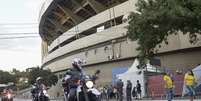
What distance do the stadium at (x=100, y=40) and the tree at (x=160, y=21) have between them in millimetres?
5513

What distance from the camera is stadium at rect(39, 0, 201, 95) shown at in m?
47.2

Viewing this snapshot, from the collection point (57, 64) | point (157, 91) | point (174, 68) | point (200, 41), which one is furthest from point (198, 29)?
point (57, 64)

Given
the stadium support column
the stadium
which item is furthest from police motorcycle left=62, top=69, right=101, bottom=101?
→ the stadium support column

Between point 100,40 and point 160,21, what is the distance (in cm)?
3122

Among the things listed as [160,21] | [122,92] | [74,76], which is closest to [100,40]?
[122,92]

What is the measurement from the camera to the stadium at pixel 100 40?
47.2 metres

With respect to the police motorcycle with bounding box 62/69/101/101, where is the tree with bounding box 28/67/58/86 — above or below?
above

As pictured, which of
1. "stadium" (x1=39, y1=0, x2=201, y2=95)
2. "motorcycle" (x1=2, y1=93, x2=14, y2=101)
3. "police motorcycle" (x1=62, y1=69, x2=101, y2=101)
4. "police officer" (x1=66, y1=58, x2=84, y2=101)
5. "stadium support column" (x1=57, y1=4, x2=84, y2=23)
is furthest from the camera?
"stadium support column" (x1=57, y1=4, x2=84, y2=23)

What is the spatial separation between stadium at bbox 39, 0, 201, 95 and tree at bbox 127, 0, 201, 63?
5.51m

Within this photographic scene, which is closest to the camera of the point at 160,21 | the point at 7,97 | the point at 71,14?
the point at 7,97

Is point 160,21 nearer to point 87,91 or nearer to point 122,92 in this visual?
point 122,92

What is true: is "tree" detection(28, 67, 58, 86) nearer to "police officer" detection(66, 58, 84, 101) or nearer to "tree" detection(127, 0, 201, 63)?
"tree" detection(127, 0, 201, 63)

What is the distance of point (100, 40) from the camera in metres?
62.9

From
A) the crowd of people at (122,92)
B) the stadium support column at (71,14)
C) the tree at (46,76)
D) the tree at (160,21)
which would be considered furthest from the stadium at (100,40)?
the tree at (160,21)
